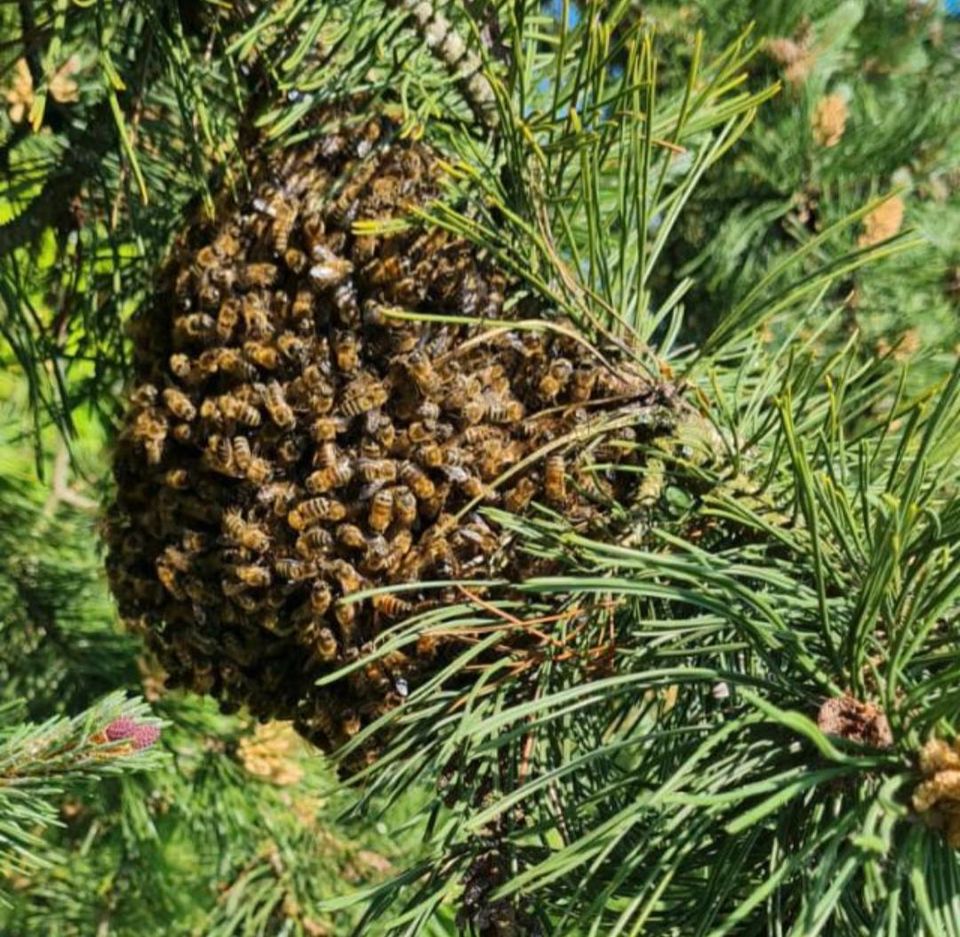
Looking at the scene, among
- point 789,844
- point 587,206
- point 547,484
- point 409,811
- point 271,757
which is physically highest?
point 587,206

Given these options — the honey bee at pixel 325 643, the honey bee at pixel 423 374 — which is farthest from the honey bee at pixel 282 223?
the honey bee at pixel 325 643

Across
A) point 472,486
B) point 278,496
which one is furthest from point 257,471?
point 472,486

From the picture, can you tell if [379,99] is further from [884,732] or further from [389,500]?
[884,732]

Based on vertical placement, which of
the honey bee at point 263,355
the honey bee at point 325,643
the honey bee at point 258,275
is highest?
the honey bee at point 258,275

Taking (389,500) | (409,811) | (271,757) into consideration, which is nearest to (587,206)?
(389,500)

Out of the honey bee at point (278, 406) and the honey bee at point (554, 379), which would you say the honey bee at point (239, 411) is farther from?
the honey bee at point (554, 379)

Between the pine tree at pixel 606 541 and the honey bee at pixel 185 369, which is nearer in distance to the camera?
the pine tree at pixel 606 541

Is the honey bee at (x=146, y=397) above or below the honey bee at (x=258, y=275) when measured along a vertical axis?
below
